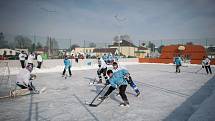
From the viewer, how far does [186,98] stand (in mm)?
8156

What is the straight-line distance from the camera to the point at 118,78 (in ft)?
23.2

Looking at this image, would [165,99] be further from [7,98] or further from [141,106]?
[7,98]

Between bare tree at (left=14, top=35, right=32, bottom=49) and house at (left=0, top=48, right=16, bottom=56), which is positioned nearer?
bare tree at (left=14, top=35, right=32, bottom=49)

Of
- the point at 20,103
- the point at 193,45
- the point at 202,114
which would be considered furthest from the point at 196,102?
the point at 193,45

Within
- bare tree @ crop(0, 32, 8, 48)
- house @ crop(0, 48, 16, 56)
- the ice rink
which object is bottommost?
the ice rink

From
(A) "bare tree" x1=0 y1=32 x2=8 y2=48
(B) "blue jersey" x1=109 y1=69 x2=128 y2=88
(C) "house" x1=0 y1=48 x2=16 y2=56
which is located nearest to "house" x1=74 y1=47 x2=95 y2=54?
(C) "house" x1=0 y1=48 x2=16 y2=56

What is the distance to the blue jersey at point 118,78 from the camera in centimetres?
702

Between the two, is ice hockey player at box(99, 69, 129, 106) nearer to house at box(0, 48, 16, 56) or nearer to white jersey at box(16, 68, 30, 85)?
white jersey at box(16, 68, 30, 85)

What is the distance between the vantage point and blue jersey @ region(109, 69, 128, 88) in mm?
7023

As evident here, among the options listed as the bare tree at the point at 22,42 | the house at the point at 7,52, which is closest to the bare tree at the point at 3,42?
the house at the point at 7,52

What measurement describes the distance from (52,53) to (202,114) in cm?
2387

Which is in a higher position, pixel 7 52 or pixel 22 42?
pixel 22 42

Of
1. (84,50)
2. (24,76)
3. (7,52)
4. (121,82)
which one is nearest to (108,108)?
(121,82)

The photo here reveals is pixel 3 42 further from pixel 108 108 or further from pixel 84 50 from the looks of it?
pixel 108 108
